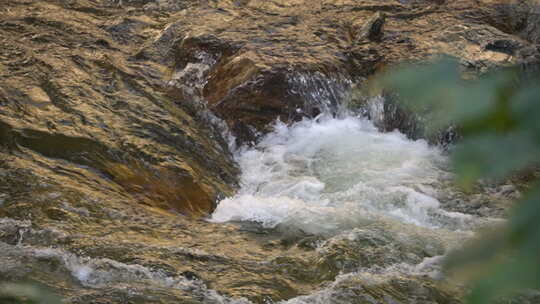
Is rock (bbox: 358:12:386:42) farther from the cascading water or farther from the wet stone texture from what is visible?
the cascading water

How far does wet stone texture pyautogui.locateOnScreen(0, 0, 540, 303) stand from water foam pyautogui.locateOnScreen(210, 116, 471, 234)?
215 millimetres

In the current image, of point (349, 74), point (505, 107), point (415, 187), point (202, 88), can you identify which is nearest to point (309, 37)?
point (349, 74)

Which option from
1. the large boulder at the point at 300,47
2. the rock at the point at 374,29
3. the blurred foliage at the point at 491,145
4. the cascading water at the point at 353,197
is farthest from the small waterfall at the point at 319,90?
the blurred foliage at the point at 491,145

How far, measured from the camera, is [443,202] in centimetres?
542

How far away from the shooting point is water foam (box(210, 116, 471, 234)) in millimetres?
4961

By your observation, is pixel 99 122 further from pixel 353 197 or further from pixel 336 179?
pixel 353 197

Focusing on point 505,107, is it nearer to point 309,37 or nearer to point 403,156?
point 403,156

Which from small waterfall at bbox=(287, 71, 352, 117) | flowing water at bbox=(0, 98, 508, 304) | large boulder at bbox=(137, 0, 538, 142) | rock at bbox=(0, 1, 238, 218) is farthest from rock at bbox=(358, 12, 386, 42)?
rock at bbox=(0, 1, 238, 218)

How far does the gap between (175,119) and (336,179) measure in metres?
1.59

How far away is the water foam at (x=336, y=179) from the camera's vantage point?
16.3 feet

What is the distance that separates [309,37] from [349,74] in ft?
2.42

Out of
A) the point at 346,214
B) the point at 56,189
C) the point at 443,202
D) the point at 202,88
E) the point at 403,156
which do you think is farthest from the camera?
the point at 202,88

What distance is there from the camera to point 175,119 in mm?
6195

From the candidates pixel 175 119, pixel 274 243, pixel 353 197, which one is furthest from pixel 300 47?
pixel 274 243
